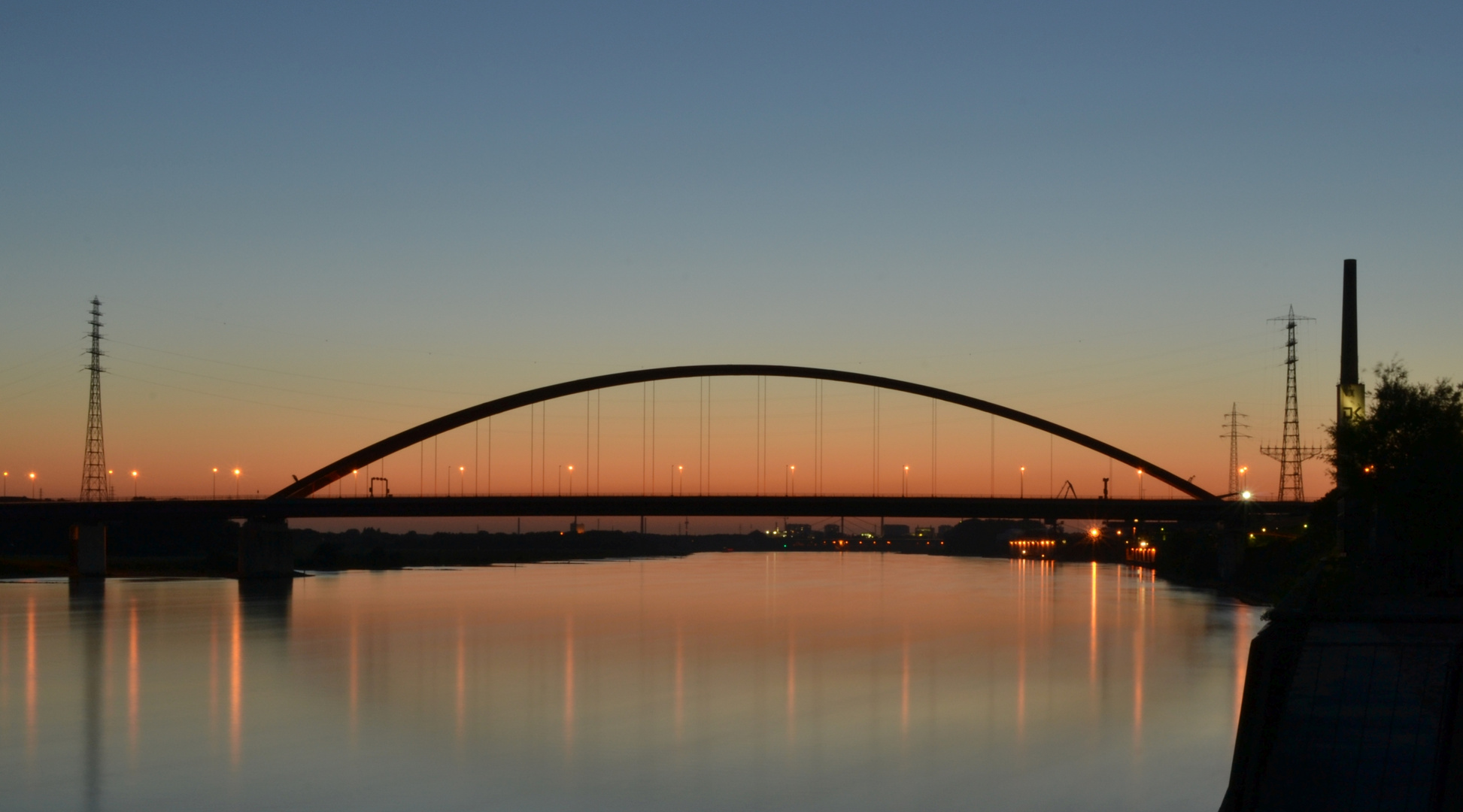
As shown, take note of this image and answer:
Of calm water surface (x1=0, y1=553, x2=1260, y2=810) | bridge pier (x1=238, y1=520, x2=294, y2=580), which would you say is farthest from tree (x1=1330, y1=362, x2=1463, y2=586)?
bridge pier (x1=238, y1=520, x2=294, y2=580)

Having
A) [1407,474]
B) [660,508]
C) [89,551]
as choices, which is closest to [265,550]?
[89,551]

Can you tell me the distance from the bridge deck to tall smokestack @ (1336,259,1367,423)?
1144 inches

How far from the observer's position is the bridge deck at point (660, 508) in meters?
73.6

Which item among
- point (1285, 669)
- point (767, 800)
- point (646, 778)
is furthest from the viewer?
point (646, 778)

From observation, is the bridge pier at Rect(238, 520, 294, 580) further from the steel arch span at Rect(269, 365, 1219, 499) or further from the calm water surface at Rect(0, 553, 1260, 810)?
the calm water surface at Rect(0, 553, 1260, 810)

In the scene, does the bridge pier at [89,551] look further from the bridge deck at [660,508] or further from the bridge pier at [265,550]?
the bridge pier at [265,550]

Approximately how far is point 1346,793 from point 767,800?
7.67 m

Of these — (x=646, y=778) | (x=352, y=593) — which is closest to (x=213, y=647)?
(x=646, y=778)

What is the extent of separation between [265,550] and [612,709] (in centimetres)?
6521

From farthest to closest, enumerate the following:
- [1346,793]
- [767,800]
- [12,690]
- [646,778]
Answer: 1. [12,690]
2. [646,778]
3. [767,800]
4. [1346,793]

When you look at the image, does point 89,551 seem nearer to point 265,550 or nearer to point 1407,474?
point 265,550

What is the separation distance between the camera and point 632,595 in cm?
7000

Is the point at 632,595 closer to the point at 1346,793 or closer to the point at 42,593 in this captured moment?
the point at 42,593

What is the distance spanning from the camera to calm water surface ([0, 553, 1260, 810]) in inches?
687
